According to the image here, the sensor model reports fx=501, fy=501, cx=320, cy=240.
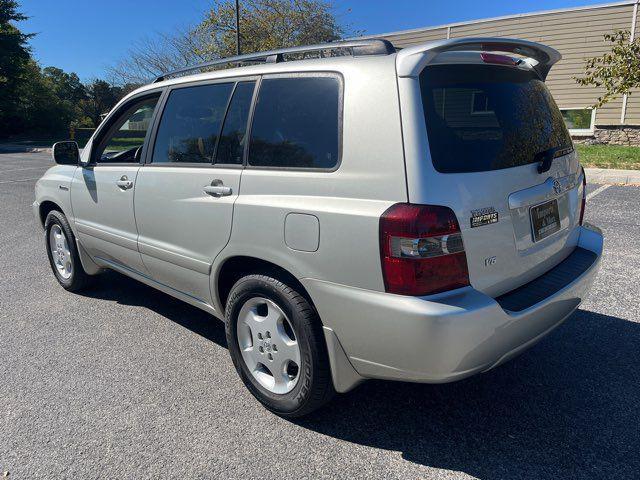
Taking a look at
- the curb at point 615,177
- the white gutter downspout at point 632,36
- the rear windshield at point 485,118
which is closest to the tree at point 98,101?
the white gutter downspout at point 632,36

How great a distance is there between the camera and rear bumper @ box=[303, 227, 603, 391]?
6.67 ft

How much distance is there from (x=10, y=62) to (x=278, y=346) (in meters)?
39.3

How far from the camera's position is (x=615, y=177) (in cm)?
994

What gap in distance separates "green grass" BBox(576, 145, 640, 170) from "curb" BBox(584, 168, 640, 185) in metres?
Answer: 0.82

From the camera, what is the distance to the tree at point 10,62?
33344 mm

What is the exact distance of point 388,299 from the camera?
2098mm

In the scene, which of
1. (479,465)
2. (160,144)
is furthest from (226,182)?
(479,465)

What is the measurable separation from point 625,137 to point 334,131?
16.6 meters

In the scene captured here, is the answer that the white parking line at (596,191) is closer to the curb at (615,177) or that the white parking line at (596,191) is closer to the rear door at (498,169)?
the curb at (615,177)

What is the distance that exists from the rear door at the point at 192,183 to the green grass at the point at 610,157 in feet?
36.1

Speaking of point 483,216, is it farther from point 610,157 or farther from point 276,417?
point 610,157

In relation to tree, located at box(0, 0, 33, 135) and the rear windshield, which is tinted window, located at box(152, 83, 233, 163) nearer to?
the rear windshield

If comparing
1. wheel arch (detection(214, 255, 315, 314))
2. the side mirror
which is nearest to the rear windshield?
wheel arch (detection(214, 255, 315, 314))

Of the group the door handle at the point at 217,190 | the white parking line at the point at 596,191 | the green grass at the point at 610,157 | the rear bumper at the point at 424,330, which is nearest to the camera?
the rear bumper at the point at 424,330
